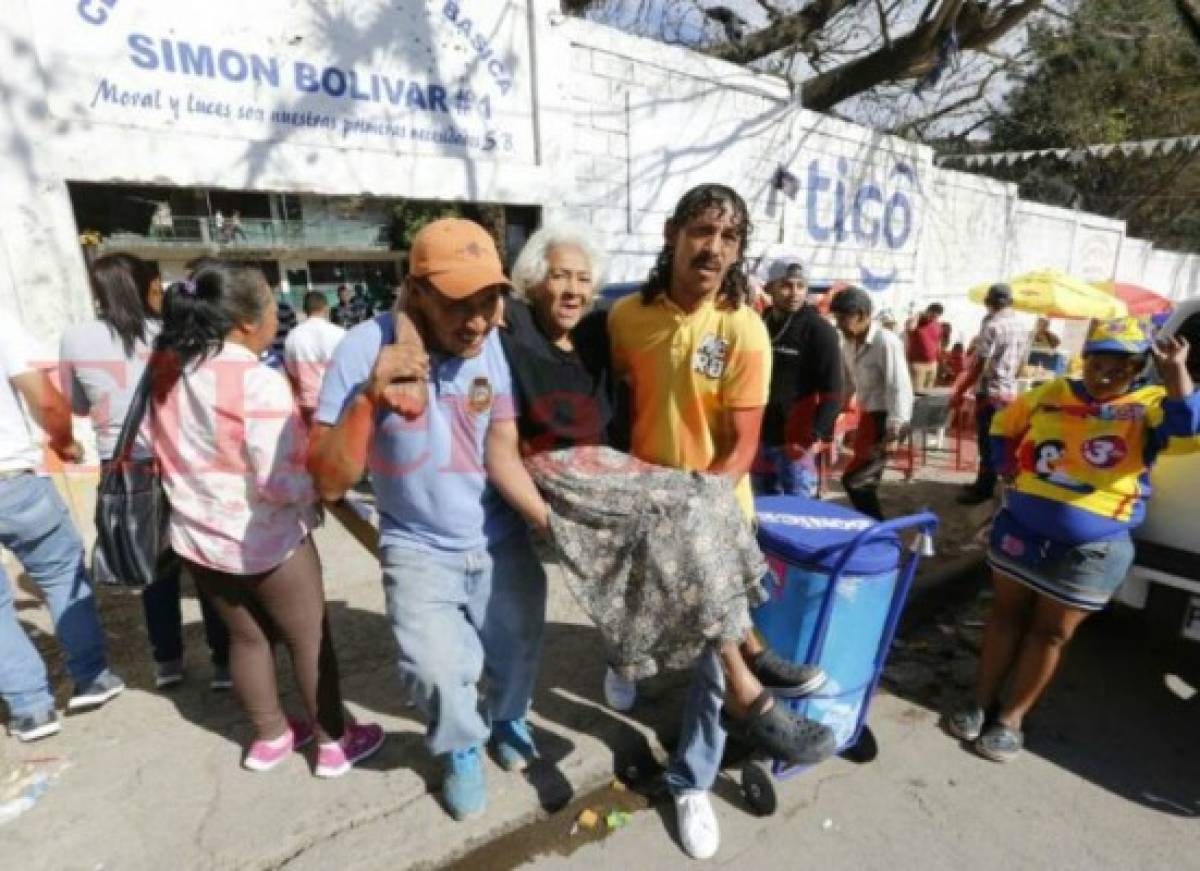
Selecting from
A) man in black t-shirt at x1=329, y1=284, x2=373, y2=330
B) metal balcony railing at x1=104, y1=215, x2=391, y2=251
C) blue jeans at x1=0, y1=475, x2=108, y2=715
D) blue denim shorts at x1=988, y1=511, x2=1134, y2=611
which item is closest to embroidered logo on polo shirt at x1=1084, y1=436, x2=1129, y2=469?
blue denim shorts at x1=988, y1=511, x2=1134, y2=611

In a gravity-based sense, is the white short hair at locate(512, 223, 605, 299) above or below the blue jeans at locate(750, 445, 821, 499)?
above

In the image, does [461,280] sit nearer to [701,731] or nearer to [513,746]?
[701,731]

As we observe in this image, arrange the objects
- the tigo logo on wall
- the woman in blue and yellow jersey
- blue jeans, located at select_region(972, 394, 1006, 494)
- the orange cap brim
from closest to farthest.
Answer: the orange cap brim
the woman in blue and yellow jersey
blue jeans, located at select_region(972, 394, 1006, 494)
the tigo logo on wall

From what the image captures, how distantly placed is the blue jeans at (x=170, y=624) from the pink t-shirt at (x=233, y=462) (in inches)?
30.8

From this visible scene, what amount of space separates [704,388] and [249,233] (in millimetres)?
5547

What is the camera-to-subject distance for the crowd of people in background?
6.61 feet

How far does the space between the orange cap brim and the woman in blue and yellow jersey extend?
2298 millimetres

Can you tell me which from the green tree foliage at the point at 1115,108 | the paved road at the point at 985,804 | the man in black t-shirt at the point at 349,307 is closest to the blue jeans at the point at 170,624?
the paved road at the point at 985,804

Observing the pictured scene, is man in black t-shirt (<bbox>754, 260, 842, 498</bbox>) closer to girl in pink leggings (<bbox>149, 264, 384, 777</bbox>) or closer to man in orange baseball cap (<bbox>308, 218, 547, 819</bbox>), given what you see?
man in orange baseball cap (<bbox>308, 218, 547, 819</bbox>)

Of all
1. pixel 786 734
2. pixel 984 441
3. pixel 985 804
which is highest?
pixel 786 734

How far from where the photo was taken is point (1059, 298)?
862 cm

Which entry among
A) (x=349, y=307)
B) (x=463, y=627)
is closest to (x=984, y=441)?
(x=463, y=627)

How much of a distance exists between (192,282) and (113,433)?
1107 millimetres

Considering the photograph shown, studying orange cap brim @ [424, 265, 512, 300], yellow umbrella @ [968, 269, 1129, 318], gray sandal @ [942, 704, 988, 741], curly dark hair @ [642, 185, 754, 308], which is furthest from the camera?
yellow umbrella @ [968, 269, 1129, 318]
